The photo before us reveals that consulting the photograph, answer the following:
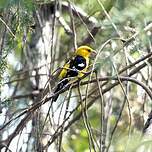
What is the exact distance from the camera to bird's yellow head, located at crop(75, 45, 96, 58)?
4.04 m

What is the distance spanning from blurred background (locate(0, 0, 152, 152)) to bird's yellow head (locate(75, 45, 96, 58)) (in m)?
0.08

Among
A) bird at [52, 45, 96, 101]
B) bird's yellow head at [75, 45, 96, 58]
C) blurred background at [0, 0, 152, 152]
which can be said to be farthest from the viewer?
bird's yellow head at [75, 45, 96, 58]

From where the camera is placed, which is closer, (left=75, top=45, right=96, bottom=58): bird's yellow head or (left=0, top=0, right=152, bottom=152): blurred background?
(left=0, top=0, right=152, bottom=152): blurred background

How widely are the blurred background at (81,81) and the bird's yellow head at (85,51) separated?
0.27 ft

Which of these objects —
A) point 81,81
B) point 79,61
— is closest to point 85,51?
point 79,61

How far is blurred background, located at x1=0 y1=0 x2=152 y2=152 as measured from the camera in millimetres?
1951

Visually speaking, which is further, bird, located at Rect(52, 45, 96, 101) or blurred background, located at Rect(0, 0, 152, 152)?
bird, located at Rect(52, 45, 96, 101)

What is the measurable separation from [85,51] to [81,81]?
1.22 metres

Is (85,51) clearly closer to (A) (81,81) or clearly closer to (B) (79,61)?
(B) (79,61)

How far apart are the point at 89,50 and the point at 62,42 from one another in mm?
1337

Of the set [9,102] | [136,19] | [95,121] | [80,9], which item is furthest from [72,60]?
[136,19]

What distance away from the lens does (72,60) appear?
3.98 m

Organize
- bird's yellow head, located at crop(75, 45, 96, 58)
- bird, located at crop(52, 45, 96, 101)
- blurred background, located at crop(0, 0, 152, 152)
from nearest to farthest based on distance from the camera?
blurred background, located at crop(0, 0, 152, 152)
bird, located at crop(52, 45, 96, 101)
bird's yellow head, located at crop(75, 45, 96, 58)

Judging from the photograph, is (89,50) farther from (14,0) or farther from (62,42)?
(14,0)
